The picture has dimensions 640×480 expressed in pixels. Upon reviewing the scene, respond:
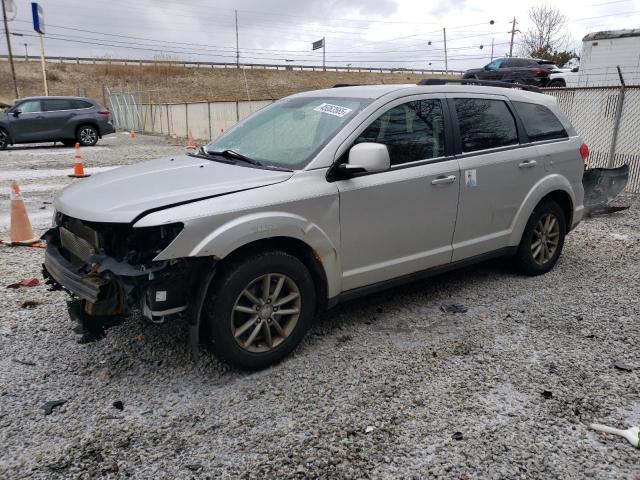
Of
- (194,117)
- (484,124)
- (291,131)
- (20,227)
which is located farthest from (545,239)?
(194,117)

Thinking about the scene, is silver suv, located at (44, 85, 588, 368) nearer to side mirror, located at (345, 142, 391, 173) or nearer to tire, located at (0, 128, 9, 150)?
side mirror, located at (345, 142, 391, 173)

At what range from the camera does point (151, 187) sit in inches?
130

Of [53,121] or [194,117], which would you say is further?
[194,117]

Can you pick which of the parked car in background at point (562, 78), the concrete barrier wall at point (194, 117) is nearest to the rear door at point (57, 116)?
the concrete barrier wall at point (194, 117)

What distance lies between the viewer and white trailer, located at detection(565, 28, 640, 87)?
17859 millimetres

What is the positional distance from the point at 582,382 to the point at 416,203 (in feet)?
5.36

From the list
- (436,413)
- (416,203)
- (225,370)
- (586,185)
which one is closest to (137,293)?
(225,370)

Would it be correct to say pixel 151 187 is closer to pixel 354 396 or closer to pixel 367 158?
pixel 367 158

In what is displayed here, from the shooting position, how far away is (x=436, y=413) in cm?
296

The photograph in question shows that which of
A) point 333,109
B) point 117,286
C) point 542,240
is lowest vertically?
point 542,240

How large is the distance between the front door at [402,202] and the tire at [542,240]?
1124mm

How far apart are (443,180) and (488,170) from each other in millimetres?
579

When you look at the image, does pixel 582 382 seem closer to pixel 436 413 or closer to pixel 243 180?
pixel 436 413

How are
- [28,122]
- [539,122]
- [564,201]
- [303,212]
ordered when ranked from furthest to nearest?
[28,122], [564,201], [539,122], [303,212]
